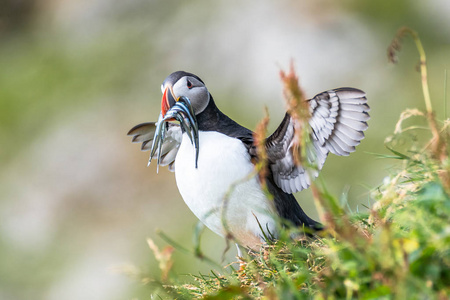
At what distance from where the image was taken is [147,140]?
412 cm

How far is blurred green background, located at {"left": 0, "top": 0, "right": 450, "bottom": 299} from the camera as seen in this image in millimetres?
9039

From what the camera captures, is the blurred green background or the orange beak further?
the blurred green background

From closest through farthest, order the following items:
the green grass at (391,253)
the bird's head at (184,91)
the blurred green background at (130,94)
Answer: the green grass at (391,253)
the bird's head at (184,91)
the blurred green background at (130,94)

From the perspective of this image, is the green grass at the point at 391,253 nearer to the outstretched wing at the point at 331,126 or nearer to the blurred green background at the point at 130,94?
the outstretched wing at the point at 331,126

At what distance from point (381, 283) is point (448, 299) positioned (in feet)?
0.53

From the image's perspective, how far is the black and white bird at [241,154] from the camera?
3.08 metres

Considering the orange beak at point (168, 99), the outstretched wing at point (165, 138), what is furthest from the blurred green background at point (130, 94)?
the orange beak at point (168, 99)

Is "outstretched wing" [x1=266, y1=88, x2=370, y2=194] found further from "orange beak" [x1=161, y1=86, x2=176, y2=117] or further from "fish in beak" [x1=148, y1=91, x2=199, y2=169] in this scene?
"orange beak" [x1=161, y1=86, x2=176, y2=117]

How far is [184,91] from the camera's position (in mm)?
3414

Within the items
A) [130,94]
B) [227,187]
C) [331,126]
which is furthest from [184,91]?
[130,94]

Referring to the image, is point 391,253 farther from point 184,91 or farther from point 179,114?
point 184,91

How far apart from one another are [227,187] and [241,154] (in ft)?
0.66

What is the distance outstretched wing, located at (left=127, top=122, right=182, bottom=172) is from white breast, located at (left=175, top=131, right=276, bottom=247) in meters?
0.56

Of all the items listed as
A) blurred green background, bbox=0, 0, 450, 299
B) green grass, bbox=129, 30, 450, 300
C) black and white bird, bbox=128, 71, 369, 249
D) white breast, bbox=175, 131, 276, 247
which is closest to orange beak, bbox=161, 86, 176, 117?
black and white bird, bbox=128, 71, 369, 249
